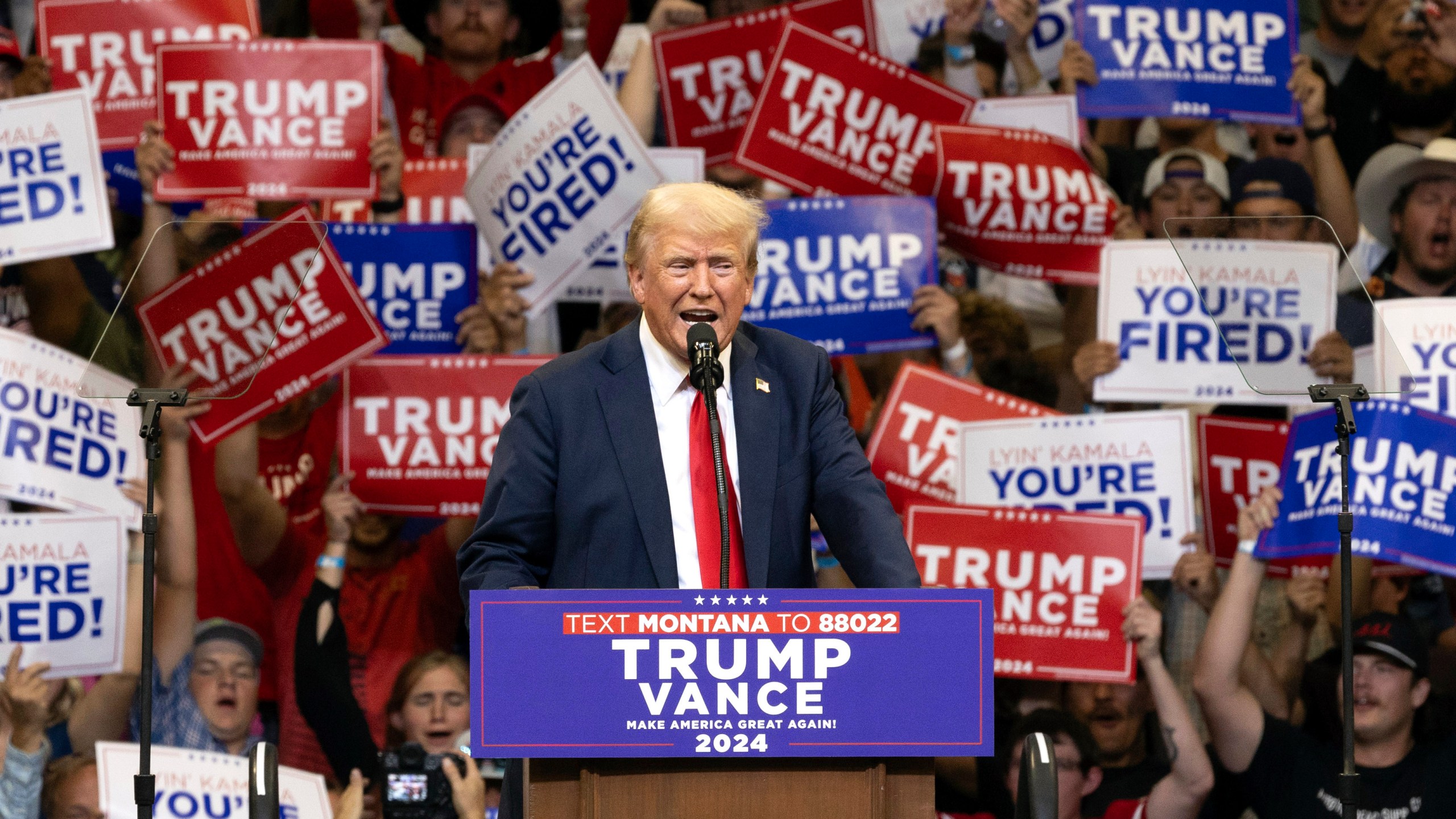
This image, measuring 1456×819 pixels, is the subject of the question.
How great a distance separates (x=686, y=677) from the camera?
2.23 meters

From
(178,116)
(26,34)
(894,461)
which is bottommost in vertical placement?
(894,461)

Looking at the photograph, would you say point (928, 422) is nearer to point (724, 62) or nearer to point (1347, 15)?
point (724, 62)

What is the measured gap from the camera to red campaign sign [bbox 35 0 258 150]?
539 centimetres

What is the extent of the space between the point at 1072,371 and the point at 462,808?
233 centimetres

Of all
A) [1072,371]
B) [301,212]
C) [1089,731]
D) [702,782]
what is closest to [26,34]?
[301,212]

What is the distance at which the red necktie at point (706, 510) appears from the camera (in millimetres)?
2709

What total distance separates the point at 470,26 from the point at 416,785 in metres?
2.60

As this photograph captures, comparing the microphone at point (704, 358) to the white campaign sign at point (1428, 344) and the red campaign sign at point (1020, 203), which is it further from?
the white campaign sign at point (1428, 344)

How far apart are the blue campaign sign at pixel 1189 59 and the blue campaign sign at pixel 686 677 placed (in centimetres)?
354

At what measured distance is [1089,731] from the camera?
4.89 meters

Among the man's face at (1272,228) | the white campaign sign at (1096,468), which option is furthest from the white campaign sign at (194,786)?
the man's face at (1272,228)

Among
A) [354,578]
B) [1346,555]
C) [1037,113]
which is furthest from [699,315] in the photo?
[1037,113]

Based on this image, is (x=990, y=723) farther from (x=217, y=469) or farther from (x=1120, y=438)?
(x=217, y=469)

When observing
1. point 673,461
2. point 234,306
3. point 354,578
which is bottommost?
point 354,578
